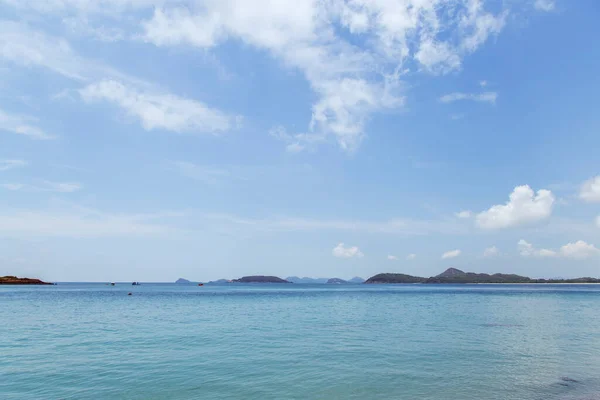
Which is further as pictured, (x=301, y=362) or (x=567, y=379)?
(x=301, y=362)

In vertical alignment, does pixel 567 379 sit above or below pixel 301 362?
below

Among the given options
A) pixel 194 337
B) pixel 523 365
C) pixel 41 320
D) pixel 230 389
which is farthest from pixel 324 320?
pixel 41 320

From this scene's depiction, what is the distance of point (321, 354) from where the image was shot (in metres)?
29.3

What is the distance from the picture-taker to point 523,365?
84.8ft

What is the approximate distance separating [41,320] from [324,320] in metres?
39.9

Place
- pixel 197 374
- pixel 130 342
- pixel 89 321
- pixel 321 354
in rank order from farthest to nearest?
pixel 89 321, pixel 130 342, pixel 321 354, pixel 197 374

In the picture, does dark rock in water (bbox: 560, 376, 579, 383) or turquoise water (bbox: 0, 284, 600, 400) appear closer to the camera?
turquoise water (bbox: 0, 284, 600, 400)

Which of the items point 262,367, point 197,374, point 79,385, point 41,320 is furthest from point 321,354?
point 41,320

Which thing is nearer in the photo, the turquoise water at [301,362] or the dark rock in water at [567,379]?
the turquoise water at [301,362]

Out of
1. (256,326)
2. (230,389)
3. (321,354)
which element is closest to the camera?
(230,389)

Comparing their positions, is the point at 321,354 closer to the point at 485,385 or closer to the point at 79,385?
the point at 485,385

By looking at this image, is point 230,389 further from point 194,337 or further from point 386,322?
Answer: point 386,322

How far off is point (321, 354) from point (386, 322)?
74.4 feet

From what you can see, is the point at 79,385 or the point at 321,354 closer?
the point at 79,385
